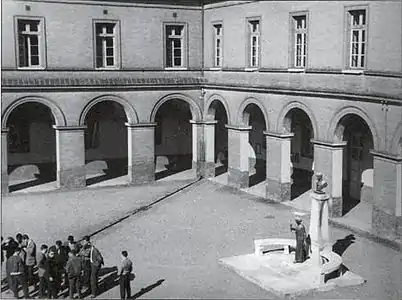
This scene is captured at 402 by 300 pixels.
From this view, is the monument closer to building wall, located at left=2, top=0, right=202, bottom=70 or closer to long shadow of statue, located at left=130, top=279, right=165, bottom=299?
long shadow of statue, located at left=130, top=279, right=165, bottom=299

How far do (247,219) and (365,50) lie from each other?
778 centimetres

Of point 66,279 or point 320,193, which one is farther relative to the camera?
point 320,193

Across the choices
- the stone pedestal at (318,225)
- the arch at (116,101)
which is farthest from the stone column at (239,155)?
the stone pedestal at (318,225)

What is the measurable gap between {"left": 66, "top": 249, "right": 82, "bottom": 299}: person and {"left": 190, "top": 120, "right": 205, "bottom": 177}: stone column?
58.1 ft

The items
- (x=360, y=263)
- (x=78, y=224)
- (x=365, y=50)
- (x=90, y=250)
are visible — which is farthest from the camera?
(x=78, y=224)

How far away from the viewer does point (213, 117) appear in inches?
1270

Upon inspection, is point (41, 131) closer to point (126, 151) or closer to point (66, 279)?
point (126, 151)

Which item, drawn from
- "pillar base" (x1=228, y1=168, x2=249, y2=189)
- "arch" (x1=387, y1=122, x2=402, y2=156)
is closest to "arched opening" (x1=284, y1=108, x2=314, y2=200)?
"pillar base" (x1=228, y1=168, x2=249, y2=189)

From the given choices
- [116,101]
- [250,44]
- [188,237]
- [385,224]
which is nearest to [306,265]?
[385,224]

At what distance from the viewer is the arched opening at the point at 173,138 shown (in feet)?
115

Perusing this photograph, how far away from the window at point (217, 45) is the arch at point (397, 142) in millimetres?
12452

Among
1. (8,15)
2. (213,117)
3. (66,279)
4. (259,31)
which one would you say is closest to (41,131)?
(8,15)

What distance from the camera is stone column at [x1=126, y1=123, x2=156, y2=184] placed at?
30484 millimetres

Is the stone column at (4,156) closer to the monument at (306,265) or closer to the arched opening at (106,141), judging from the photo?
the arched opening at (106,141)
